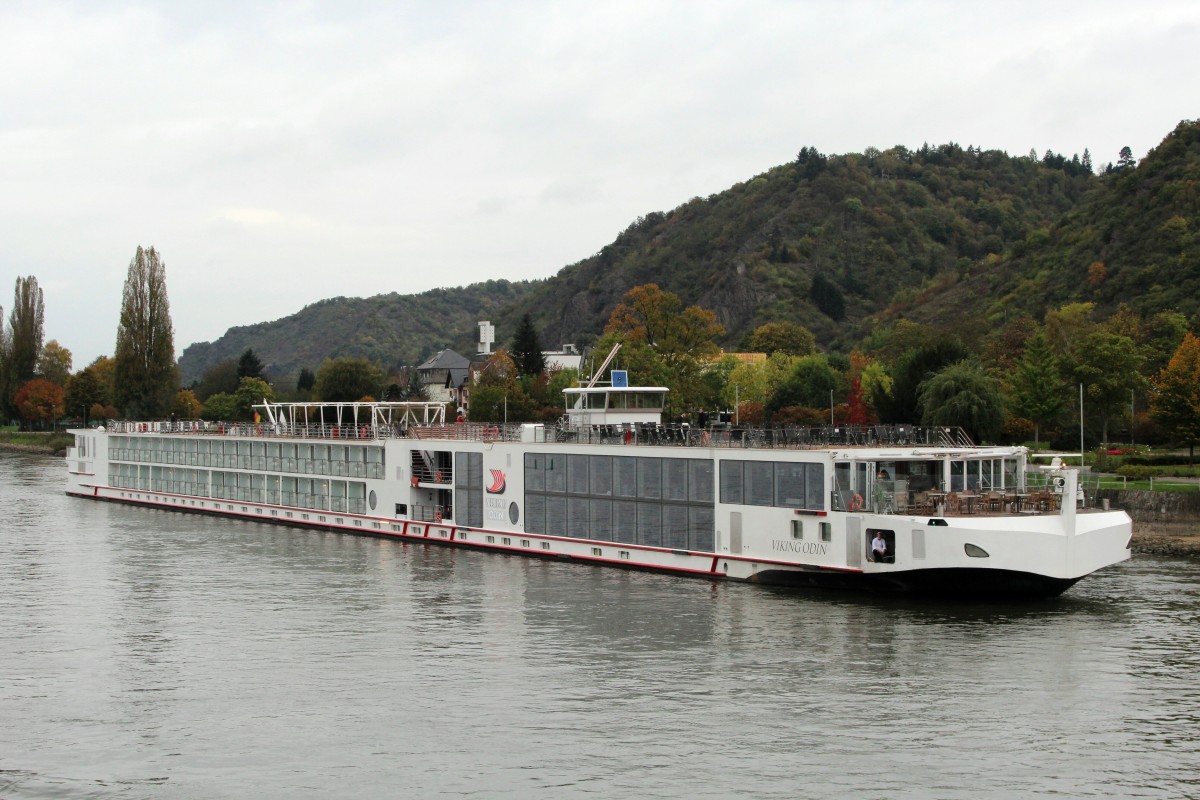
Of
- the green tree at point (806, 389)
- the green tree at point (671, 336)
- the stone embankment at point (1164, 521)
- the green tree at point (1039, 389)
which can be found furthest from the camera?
the green tree at point (806, 389)

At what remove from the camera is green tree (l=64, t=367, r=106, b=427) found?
162 metres

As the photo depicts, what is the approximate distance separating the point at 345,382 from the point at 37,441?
43.4m

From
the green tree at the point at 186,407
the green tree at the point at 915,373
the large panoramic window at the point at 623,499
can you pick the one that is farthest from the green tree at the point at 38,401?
the large panoramic window at the point at 623,499

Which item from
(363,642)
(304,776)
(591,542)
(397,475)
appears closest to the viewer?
(304,776)

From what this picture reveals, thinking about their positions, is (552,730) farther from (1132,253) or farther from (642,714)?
(1132,253)

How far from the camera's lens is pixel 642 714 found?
26938 millimetres

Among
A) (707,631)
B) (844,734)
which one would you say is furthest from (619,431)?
(844,734)

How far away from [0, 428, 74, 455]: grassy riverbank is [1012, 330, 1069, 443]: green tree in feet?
370

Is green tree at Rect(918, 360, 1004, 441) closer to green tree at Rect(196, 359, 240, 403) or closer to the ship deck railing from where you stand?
the ship deck railing

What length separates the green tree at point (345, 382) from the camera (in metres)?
146

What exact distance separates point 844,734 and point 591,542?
2362cm

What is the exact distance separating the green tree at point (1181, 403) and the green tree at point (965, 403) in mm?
8785

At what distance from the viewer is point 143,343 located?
11706 centimetres

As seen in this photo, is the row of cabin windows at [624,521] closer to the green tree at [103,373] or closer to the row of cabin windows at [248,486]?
the row of cabin windows at [248,486]
